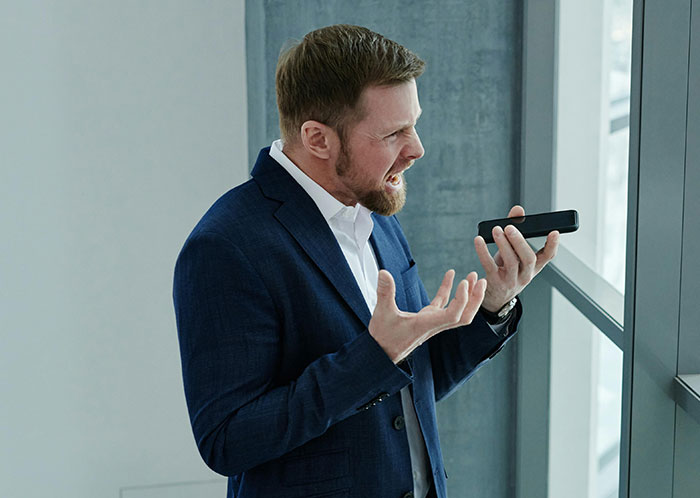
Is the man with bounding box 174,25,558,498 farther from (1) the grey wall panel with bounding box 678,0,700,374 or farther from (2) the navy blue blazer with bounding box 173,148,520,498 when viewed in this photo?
(1) the grey wall panel with bounding box 678,0,700,374

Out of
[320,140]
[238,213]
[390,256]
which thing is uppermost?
[320,140]

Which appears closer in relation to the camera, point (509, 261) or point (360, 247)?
point (509, 261)

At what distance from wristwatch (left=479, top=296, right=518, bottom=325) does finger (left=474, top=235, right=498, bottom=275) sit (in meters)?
0.11

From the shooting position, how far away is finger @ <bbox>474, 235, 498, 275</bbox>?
123cm

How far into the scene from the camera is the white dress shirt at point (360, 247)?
135 cm

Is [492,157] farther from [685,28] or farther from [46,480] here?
[46,480]

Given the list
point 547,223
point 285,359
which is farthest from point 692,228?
point 285,359

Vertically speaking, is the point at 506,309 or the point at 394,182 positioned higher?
the point at 394,182

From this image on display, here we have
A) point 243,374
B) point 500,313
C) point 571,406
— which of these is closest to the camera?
point 243,374

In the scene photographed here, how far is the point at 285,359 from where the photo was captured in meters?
1.25

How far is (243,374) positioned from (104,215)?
1.48 metres

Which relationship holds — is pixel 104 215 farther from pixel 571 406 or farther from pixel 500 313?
pixel 571 406

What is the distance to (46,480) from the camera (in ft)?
8.55

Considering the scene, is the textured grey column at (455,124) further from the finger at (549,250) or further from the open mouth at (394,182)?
the finger at (549,250)
